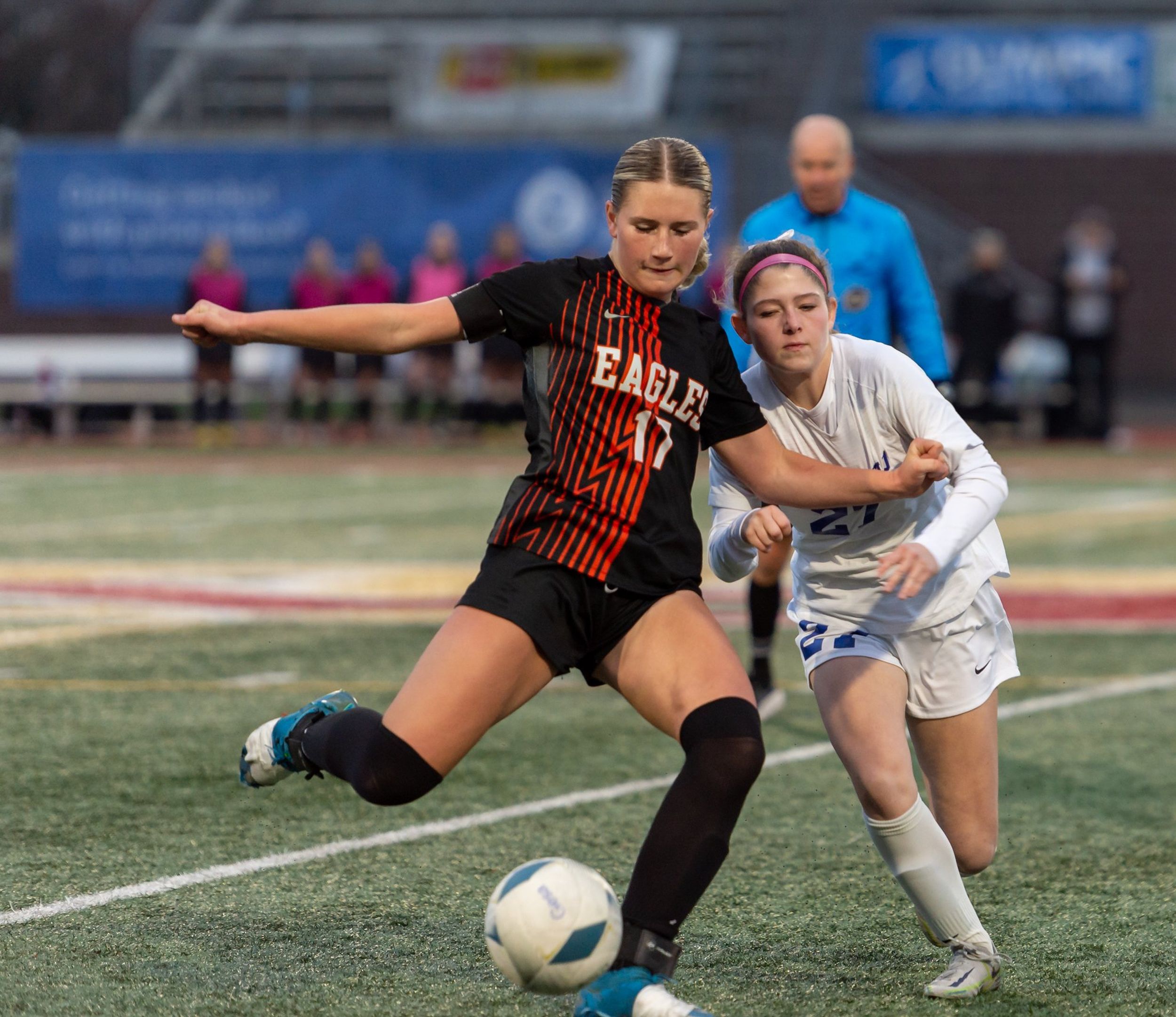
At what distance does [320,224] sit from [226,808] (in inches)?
762

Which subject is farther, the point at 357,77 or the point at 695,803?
the point at 357,77

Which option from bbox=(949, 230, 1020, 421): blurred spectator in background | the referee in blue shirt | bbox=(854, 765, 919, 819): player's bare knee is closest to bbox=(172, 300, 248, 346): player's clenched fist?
bbox=(854, 765, 919, 819): player's bare knee

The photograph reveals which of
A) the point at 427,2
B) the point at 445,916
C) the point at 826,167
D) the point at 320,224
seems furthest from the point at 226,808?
the point at 427,2

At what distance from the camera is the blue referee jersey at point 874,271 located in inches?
295

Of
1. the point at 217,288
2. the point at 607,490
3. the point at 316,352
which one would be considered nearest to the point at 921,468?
the point at 607,490

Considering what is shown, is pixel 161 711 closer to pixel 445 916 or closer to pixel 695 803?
pixel 445 916

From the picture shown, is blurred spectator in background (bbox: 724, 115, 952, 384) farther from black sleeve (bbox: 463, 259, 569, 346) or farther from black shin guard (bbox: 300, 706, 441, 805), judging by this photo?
black shin guard (bbox: 300, 706, 441, 805)

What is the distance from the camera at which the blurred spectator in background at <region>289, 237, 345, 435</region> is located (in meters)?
21.4

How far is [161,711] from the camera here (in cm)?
759

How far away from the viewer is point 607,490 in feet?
13.9

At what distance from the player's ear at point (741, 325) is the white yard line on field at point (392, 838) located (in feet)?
4.40

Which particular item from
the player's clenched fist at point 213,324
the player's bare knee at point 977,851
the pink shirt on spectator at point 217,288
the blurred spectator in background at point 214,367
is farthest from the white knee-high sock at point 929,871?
the blurred spectator in background at point 214,367

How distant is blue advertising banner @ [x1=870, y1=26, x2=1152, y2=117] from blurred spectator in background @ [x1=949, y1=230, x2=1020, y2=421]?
7.65 metres

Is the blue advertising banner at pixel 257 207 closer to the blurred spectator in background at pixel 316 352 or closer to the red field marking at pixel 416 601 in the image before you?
the blurred spectator in background at pixel 316 352
